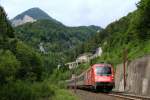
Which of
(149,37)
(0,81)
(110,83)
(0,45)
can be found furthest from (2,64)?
(149,37)

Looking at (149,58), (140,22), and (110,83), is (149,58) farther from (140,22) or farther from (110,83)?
(140,22)

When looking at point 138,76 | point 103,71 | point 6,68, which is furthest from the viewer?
point 138,76

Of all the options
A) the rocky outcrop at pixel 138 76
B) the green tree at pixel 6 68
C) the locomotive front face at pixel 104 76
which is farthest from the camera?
the rocky outcrop at pixel 138 76

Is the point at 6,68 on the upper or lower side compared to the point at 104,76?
upper

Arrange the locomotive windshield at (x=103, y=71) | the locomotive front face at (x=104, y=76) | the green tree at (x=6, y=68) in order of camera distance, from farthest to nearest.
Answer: the locomotive windshield at (x=103, y=71) → the locomotive front face at (x=104, y=76) → the green tree at (x=6, y=68)

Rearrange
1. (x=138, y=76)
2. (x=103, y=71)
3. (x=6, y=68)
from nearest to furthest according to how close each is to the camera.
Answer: (x=6, y=68) → (x=103, y=71) → (x=138, y=76)

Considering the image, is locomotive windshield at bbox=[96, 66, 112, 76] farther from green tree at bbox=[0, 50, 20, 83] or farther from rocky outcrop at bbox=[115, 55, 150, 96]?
green tree at bbox=[0, 50, 20, 83]

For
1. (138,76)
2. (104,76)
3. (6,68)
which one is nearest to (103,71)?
(104,76)

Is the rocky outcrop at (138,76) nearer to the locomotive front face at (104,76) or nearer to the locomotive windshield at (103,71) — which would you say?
the locomotive front face at (104,76)

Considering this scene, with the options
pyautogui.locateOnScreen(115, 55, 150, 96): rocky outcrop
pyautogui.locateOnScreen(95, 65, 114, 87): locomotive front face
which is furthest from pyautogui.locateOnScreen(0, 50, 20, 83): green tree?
pyautogui.locateOnScreen(115, 55, 150, 96): rocky outcrop

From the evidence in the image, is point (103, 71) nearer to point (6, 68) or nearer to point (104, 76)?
point (104, 76)

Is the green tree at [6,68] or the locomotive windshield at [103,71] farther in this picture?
the locomotive windshield at [103,71]

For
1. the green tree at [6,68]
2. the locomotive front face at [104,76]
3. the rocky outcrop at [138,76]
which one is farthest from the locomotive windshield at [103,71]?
the green tree at [6,68]

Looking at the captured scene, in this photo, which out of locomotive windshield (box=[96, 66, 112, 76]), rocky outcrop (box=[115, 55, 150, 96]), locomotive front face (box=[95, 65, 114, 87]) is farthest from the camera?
rocky outcrop (box=[115, 55, 150, 96])
